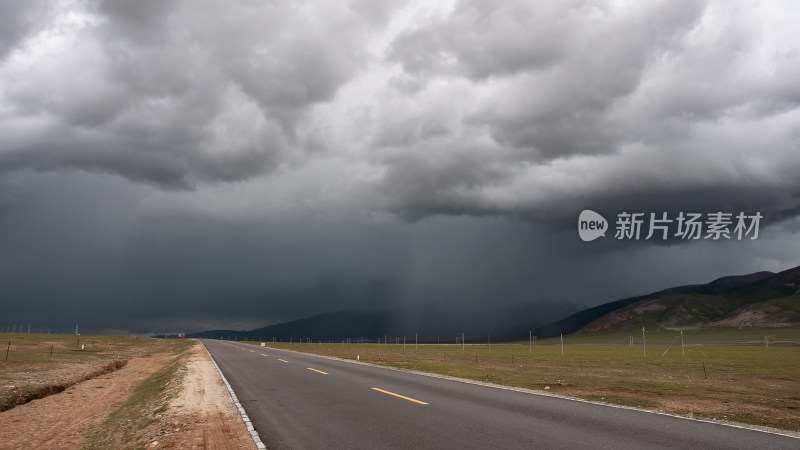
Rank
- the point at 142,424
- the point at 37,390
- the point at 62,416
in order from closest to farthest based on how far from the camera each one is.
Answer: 1. the point at 142,424
2. the point at 62,416
3. the point at 37,390

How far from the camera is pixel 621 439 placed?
1127 centimetres

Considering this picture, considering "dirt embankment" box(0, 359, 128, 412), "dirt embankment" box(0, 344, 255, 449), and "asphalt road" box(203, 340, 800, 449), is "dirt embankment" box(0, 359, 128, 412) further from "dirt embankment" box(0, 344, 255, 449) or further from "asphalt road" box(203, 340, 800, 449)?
"asphalt road" box(203, 340, 800, 449)

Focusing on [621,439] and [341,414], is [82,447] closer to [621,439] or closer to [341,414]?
[341,414]

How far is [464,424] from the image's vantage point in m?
12.9

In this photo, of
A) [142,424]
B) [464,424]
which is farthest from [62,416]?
[464,424]

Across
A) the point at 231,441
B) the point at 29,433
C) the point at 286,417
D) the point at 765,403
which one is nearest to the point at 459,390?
the point at 286,417

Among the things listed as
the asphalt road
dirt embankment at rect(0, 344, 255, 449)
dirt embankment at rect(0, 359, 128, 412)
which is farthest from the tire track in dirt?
the asphalt road

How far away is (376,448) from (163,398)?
48.2 feet

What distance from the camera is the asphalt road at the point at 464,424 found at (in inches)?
431

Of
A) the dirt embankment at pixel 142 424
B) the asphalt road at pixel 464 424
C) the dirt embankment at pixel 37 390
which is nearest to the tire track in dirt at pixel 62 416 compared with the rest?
the dirt embankment at pixel 142 424

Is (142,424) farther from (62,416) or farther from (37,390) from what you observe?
(37,390)

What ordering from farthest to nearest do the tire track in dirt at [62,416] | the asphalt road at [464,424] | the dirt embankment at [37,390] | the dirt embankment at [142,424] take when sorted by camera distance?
the dirt embankment at [37,390] < the tire track in dirt at [62,416] < the dirt embankment at [142,424] < the asphalt road at [464,424]

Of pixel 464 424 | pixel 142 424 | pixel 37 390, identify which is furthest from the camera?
pixel 37 390

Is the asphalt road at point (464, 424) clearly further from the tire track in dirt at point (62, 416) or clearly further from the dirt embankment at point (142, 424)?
the tire track in dirt at point (62, 416)
